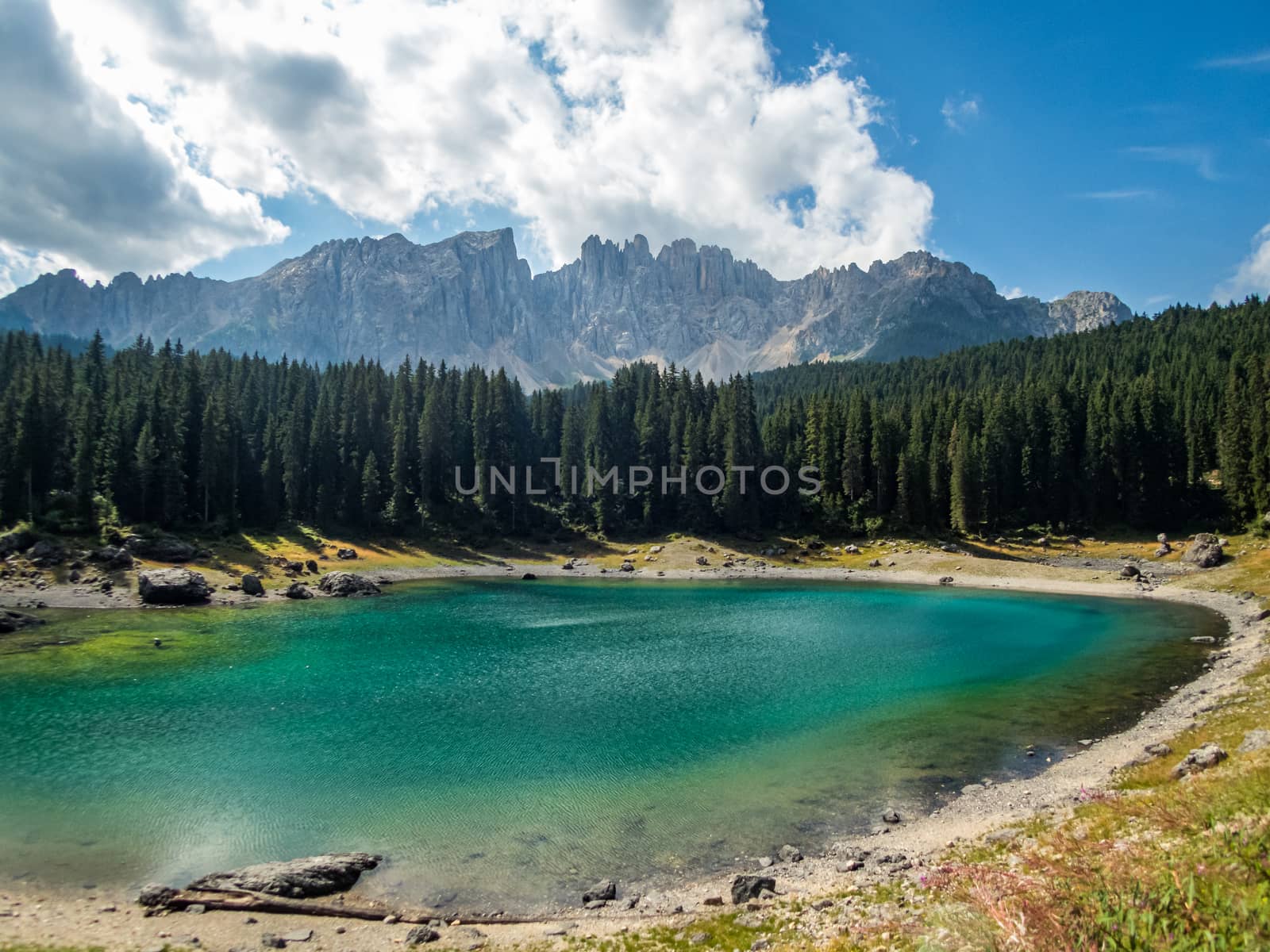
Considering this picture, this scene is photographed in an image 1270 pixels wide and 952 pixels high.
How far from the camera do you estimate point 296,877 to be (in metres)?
16.8

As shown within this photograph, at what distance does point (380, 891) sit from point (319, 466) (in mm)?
102321

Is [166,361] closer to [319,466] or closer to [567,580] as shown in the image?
[319,466]

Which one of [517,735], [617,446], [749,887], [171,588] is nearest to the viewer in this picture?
[749,887]

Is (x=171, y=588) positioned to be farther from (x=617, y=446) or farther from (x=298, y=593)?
(x=617, y=446)

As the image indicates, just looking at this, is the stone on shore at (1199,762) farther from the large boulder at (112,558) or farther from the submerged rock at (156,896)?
the large boulder at (112,558)

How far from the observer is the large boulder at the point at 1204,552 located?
70.8 m

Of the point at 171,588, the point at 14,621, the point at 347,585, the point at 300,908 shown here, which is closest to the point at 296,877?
the point at 300,908

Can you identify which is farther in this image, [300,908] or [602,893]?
[602,893]

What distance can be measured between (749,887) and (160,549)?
8337 centimetres

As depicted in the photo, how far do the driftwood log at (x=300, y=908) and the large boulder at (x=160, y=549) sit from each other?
240 ft

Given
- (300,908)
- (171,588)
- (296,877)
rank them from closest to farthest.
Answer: (300,908) < (296,877) < (171,588)

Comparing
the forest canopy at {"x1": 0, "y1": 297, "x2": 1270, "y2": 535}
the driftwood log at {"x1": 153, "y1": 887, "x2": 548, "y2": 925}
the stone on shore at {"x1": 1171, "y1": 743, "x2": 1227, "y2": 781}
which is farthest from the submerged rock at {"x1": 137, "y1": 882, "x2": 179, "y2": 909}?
the forest canopy at {"x1": 0, "y1": 297, "x2": 1270, "y2": 535}

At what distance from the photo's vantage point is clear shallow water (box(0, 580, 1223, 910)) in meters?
19.2

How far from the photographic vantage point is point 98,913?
15344 millimetres
